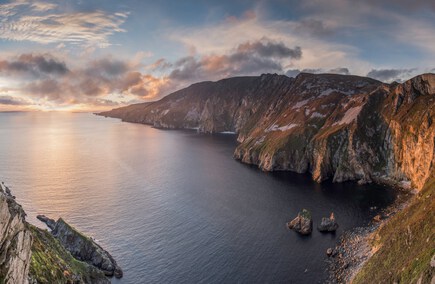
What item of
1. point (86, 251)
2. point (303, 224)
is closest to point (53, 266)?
point (86, 251)

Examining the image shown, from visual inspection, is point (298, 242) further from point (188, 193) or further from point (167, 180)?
point (167, 180)

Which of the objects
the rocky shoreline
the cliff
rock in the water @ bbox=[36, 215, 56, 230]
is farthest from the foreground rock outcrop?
the rocky shoreline

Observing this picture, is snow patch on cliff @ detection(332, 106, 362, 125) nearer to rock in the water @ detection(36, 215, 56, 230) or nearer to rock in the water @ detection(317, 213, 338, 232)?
rock in the water @ detection(317, 213, 338, 232)

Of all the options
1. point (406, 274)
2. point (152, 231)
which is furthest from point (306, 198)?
point (406, 274)

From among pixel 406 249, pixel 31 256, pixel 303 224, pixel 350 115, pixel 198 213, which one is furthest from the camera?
pixel 350 115

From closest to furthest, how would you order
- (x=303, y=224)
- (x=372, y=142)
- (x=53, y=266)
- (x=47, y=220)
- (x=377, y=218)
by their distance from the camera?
(x=53, y=266)
(x=303, y=224)
(x=377, y=218)
(x=47, y=220)
(x=372, y=142)

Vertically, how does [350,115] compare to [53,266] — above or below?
above

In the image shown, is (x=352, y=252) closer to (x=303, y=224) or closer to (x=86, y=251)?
(x=303, y=224)

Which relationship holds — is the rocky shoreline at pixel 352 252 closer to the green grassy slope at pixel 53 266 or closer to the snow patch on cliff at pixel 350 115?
the green grassy slope at pixel 53 266
